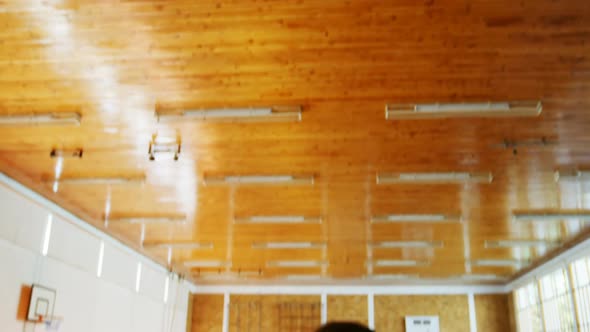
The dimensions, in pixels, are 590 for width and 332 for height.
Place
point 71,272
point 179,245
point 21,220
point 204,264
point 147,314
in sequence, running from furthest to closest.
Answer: point 204,264
point 147,314
point 179,245
point 71,272
point 21,220

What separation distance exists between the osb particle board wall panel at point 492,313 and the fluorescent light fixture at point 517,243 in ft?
19.7

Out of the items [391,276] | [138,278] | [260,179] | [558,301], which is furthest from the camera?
[391,276]

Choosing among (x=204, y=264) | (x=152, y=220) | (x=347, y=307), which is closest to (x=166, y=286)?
(x=204, y=264)

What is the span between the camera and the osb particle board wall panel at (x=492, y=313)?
709 inches

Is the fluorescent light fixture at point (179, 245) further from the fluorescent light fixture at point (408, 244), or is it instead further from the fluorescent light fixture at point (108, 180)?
the fluorescent light fixture at point (108, 180)

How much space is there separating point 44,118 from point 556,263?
12.4m

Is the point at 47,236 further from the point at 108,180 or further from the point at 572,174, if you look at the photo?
the point at 572,174

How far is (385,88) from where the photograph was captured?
6.30 metres

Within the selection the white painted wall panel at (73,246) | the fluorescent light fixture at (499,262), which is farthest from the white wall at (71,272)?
the fluorescent light fixture at (499,262)

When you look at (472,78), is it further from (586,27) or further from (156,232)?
(156,232)

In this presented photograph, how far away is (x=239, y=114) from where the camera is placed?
6.64 m

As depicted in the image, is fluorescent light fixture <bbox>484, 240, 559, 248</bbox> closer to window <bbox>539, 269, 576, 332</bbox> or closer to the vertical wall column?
window <bbox>539, 269, 576, 332</bbox>

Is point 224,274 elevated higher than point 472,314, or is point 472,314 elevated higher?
point 224,274

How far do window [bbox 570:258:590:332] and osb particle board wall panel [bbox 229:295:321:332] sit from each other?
7900mm
